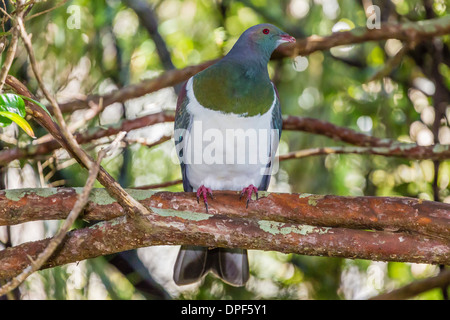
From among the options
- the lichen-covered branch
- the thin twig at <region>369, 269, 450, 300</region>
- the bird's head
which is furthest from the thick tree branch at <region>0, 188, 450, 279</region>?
the bird's head

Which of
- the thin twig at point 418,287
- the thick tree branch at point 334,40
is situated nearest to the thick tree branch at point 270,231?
the thin twig at point 418,287

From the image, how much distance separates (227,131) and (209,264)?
0.64m

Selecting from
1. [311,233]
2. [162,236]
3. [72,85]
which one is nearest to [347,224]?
[311,233]

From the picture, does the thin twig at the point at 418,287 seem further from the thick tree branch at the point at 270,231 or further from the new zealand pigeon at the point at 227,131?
the thick tree branch at the point at 270,231

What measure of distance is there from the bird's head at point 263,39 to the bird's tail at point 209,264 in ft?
3.52

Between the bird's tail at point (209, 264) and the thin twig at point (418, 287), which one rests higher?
the bird's tail at point (209, 264)

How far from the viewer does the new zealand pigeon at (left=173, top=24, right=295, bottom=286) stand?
9.43 ft

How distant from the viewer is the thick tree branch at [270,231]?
2.17 metres

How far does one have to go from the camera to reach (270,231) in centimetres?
221

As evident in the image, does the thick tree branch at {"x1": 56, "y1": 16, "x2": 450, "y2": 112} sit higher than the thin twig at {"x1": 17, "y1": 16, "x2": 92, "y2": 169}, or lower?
lower

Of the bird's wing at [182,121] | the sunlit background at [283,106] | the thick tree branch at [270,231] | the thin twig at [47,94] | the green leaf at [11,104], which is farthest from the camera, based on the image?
the sunlit background at [283,106]

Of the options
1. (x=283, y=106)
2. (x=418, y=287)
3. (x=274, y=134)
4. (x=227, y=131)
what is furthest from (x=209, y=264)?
(x=283, y=106)

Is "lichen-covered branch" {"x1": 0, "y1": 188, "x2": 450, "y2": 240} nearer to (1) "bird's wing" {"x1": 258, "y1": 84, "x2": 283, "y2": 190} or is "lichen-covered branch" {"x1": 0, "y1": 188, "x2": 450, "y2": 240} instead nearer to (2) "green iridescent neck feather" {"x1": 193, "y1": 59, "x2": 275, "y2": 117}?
(2) "green iridescent neck feather" {"x1": 193, "y1": 59, "x2": 275, "y2": 117}

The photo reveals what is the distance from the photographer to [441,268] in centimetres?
394
